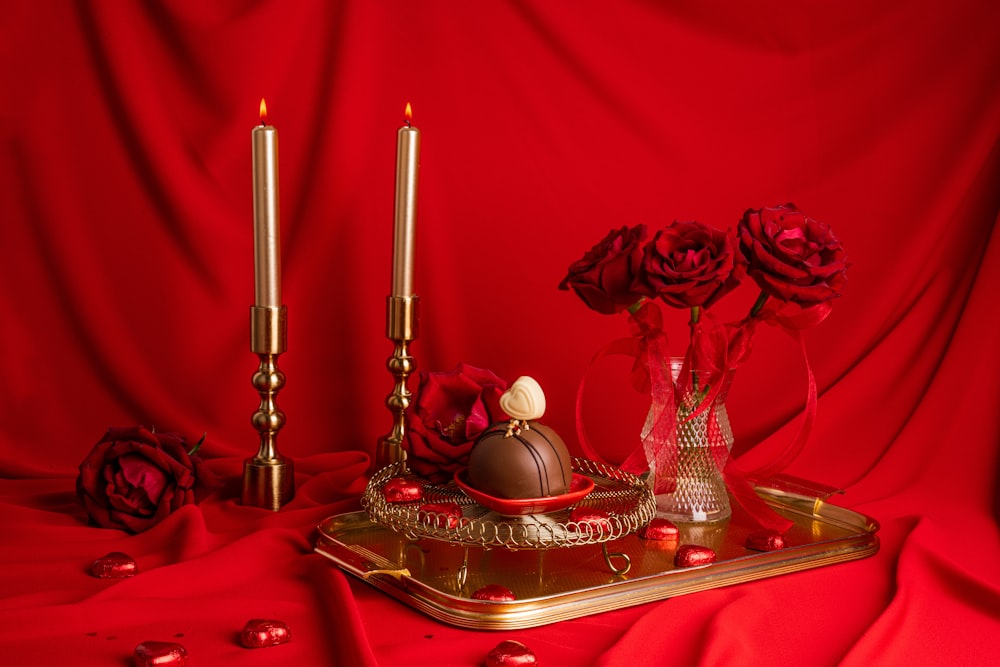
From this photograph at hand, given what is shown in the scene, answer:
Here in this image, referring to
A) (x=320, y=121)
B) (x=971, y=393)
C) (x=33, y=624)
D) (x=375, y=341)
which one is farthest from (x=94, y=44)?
(x=971, y=393)

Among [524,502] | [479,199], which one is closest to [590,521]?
[524,502]

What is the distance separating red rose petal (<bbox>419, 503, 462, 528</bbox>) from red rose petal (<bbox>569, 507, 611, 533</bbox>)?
0.37 ft

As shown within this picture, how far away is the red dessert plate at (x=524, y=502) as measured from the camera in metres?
1.05

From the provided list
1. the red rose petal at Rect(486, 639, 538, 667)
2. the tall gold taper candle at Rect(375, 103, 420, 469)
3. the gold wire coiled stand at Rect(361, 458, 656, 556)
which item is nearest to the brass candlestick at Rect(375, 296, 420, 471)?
the tall gold taper candle at Rect(375, 103, 420, 469)

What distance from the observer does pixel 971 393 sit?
1614mm

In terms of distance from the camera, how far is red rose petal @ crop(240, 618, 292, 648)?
36.4 inches

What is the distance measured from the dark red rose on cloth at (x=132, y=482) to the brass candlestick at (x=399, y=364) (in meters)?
0.27

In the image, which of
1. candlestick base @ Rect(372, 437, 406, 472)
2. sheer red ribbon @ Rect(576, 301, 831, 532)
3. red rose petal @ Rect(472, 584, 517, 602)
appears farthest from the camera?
candlestick base @ Rect(372, 437, 406, 472)

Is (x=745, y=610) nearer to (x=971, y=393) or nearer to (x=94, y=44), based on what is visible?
(x=971, y=393)

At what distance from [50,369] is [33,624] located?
2.41 ft

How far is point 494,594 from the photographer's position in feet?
3.20

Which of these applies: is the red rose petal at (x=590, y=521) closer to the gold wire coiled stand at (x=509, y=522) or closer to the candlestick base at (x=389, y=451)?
the gold wire coiled stand at (x=509, y=522)

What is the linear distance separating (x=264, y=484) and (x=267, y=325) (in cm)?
21

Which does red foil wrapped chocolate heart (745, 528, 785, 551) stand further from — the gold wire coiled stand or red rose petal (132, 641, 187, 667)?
red rose petal (132, 641, 187, 667)
